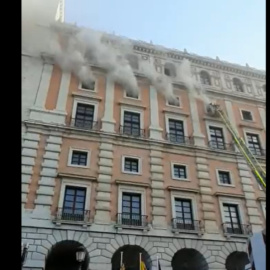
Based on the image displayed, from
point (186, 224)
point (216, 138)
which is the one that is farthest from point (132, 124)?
point (186, 224)

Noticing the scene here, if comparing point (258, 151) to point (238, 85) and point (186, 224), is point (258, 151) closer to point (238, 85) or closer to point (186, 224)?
point (238, 85)

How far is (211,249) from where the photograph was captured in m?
20.2

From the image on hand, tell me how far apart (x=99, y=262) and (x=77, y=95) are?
13698 millimetres

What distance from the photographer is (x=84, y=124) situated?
23.9 m

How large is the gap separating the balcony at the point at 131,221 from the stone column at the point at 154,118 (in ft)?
23.0

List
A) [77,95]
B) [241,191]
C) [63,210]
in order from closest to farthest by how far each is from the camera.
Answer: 1. [63,210]
2. [241,191]
3. [77,95]

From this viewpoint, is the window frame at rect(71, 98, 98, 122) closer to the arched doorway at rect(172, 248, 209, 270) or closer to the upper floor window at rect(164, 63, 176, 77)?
the upper floor window at rect(164, 63, 176, 77)

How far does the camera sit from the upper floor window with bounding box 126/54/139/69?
30.6 meters

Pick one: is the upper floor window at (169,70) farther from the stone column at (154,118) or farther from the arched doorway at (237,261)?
the arched doorway at (237,261)

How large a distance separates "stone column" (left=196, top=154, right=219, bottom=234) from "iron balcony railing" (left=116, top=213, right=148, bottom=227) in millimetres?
4635

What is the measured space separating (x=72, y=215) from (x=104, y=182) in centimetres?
321

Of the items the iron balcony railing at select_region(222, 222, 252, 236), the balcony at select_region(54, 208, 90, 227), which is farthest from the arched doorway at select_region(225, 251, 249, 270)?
the balcony at select_region(54, 208, 90, 227)
